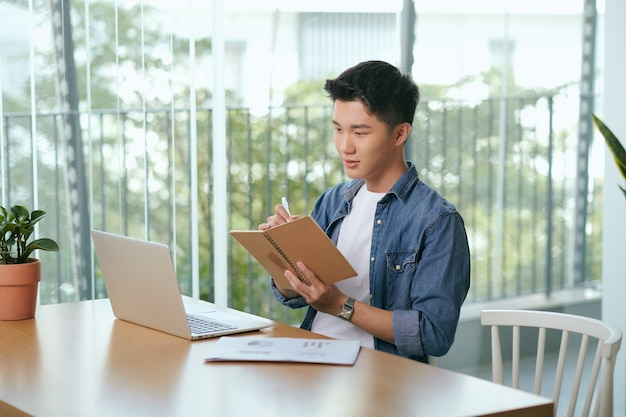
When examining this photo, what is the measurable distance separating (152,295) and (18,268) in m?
0.39

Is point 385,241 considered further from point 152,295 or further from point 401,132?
point 152,295

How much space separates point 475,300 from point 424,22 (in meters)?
1.26

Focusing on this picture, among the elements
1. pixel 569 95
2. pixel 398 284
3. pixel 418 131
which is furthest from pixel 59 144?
pixel 569 95

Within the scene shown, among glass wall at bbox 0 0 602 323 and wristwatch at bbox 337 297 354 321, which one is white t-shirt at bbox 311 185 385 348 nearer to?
wristwatch at bbox 337 297 354 321

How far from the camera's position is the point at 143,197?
3240 millimetres

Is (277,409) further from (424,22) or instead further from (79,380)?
(424,22)

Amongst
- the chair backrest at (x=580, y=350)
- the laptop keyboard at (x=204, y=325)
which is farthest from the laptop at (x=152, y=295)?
the chair backrest at (x=580, y=350)

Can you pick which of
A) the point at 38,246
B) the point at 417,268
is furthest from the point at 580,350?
the point at 38,246

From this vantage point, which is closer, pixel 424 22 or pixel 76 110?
pixel 76 110

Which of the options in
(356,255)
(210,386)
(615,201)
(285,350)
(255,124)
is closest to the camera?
(210,386)

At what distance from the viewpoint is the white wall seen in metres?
3.57

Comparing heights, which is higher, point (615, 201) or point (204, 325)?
point (615, 201)

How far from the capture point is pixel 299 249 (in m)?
2.09

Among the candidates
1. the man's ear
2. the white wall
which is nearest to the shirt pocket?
the man's ear
